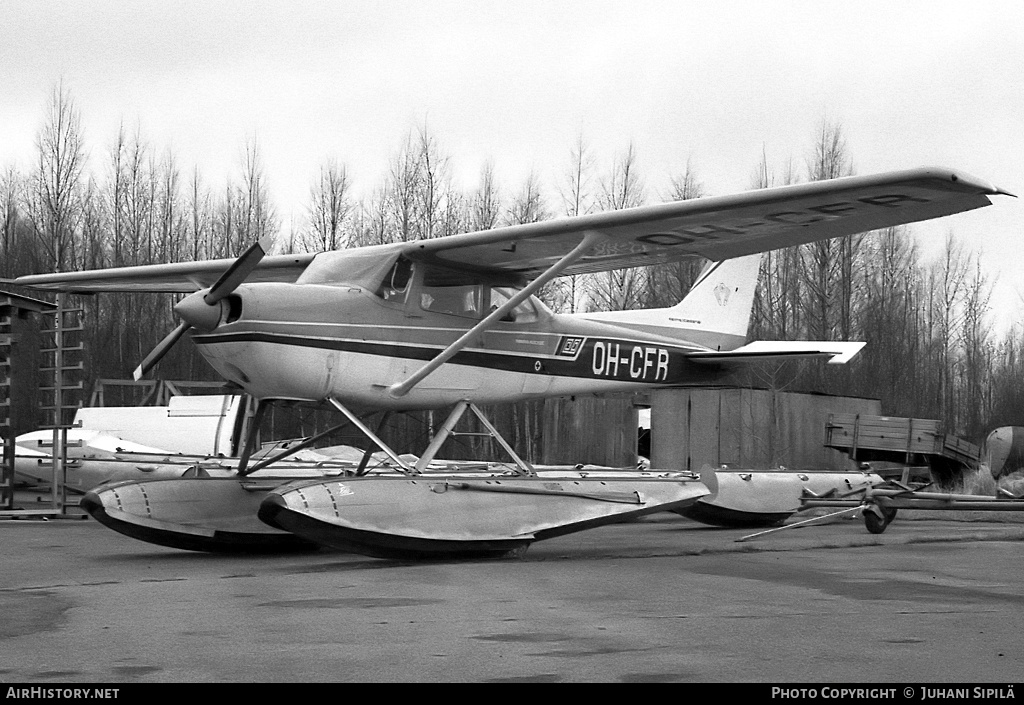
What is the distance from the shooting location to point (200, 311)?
33.0 ft

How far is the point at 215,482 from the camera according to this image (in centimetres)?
1137

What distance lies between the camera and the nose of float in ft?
32.9

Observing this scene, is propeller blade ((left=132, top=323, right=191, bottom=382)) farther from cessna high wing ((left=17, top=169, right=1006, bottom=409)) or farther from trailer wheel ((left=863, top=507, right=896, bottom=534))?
trailer wheel ((left=863, top=507, right=896, bottom=534))

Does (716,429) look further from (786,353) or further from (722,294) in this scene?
(786,353)

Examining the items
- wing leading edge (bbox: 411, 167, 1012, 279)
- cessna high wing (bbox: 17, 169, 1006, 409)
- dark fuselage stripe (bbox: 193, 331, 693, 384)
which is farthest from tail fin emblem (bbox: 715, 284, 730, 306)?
wing leading edge (bbox: 411, 167, 1012, 279)

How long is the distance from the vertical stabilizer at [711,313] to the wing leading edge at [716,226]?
7.68ft

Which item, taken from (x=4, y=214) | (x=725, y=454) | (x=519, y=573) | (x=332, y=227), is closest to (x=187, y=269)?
(x=519, y=573)

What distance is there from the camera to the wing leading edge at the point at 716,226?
9.70 metres

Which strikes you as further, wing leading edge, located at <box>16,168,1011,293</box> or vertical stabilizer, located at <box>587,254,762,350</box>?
vertical stabilizer, located at <box>587,254,762,350</box>

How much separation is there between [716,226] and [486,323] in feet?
7.80

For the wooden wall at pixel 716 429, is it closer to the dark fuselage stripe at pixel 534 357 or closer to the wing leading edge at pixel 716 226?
the dark fuselage stripe at pixel 534 357

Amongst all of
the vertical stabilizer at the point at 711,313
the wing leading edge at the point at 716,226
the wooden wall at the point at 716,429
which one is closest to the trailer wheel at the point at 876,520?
the wing leading edge at the point at 716,226

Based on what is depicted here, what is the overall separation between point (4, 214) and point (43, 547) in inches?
1223

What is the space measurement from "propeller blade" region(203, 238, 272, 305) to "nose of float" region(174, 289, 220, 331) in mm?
45
